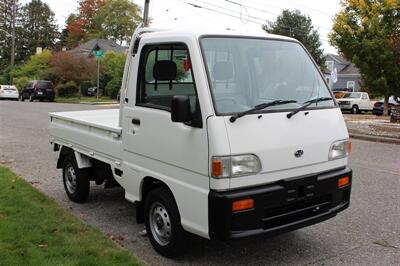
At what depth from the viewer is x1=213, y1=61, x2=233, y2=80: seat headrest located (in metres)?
4.34

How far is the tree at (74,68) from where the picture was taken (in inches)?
1682

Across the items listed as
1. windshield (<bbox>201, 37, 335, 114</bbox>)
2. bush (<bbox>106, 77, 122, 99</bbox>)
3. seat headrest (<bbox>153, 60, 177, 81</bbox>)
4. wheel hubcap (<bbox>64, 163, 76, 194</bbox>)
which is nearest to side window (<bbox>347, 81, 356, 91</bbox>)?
bush (<bbox>106, 77, 122, 99</bbox>)

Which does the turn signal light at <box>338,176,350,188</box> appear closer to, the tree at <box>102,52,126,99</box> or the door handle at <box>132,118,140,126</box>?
the door handle at <box>132,118,140,126</box>

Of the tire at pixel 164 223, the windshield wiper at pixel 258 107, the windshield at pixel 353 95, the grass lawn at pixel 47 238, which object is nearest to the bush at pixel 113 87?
the windshield at pixel 353 95

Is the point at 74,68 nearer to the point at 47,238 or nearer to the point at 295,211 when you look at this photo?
the point at 47,238

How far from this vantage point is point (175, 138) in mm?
4371

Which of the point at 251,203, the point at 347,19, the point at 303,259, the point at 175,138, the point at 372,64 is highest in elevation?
the point at 347,19

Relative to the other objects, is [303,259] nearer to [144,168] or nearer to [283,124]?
[283,124]

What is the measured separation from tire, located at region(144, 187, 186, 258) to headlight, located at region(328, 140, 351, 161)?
1607 millimetres

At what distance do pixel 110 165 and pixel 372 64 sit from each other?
1691cm

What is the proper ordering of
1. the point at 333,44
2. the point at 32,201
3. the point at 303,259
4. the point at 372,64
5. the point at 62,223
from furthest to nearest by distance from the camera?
1. the point at 333,44
2. the point at 372,64
3. the point at 32,201
4. the point at 62,223
5. the point at 303,259

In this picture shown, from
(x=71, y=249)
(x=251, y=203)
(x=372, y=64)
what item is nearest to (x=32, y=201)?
(x=71, y=249)

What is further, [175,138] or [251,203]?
[175,138]

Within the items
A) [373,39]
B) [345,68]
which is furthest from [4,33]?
[373,39]
